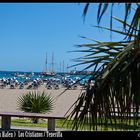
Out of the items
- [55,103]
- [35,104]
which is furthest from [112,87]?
[55,103]

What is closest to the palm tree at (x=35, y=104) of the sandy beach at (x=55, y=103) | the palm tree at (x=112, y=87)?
the sandy beach at (x=55, y=103)

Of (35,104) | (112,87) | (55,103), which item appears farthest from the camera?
(55,103)

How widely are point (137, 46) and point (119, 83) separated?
40cm

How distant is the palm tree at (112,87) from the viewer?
3.30m

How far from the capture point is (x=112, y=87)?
132 inches

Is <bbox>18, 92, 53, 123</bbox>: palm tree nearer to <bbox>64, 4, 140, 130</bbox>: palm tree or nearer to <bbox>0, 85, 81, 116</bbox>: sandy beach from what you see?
<bbox>0, 85, 81, 116</bbox>: sandy beach

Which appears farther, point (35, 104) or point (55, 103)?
point (55, 103)

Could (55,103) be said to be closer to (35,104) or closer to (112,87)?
(35,104)

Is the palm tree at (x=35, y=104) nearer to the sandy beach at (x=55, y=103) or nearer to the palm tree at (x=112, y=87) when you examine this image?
the sandy beach at (x=55, y=103)

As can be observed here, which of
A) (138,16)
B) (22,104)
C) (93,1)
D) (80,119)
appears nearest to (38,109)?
(22,104)

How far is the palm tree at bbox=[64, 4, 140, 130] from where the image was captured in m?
3.30

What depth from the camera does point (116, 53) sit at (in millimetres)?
3545

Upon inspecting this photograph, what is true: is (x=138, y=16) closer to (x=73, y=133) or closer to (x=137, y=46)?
(x=137, y=46)

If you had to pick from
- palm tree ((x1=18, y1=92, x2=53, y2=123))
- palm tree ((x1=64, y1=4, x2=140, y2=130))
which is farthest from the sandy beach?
palm tree ((x1=64, y1=4, x2=140, y2=130))
